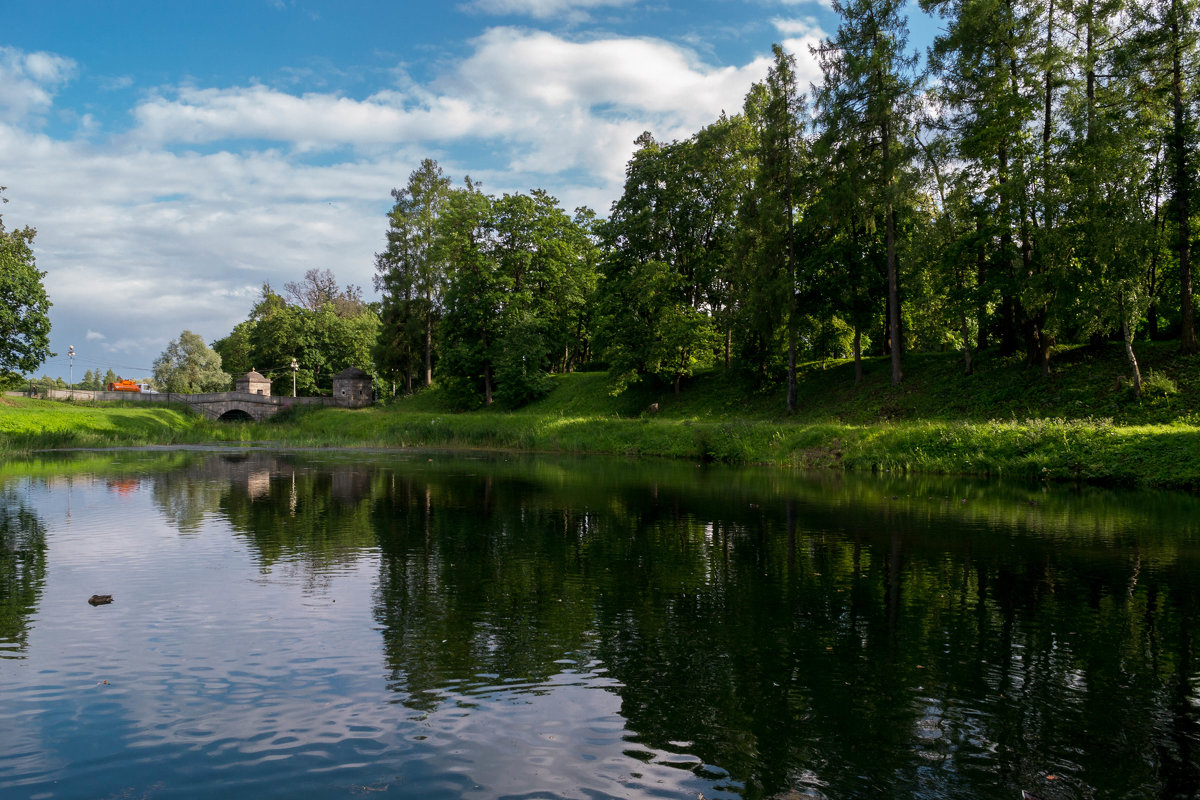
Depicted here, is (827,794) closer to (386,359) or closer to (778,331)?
(778,331)

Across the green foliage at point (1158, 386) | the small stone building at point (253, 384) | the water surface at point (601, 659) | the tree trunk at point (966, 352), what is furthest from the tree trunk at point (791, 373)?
the small stone building at point (253, 384)

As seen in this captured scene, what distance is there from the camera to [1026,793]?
5.04 m

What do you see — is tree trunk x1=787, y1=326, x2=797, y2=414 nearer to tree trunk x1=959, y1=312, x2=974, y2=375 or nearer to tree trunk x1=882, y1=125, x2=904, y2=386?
tree trunk x1=882, y1=125, x2=904, y2=386

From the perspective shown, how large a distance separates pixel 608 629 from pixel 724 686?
2.10 metres

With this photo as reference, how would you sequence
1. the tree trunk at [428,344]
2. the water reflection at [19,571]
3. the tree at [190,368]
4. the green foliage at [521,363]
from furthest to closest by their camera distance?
the tree at [190,368]
the tree trunk at [428,344]
the green foliage at [521,363]
the water reflection at [19,571]

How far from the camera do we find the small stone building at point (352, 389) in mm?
76500

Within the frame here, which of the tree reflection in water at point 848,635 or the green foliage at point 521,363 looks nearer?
the tree reflection in water at point 848,635

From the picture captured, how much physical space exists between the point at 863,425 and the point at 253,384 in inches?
2532

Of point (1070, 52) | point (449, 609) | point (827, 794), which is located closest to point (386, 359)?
point (1070, 52)

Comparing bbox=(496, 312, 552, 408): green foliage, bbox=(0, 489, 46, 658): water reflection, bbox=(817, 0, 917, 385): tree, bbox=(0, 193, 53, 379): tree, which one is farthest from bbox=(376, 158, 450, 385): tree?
bbox=(0, 489, 46, 658): water reflection

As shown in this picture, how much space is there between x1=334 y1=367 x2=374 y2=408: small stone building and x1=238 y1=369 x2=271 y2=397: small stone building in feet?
25.6

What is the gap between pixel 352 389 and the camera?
252ft

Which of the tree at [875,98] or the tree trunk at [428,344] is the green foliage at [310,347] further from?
the tree at [875,98]

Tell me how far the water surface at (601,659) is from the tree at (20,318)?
38.7 metres
